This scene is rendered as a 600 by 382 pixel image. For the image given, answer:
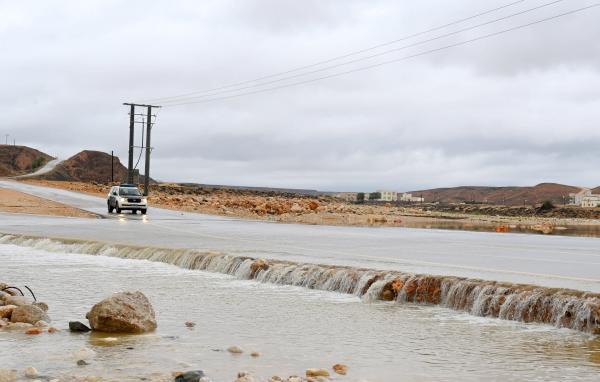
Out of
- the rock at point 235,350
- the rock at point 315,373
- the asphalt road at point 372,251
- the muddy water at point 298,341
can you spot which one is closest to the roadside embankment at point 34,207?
the asphalt road at point 372,251

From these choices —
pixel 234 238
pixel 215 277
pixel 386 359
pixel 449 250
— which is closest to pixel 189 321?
pixel 386 359

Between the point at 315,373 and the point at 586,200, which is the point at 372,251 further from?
the point at 586,200

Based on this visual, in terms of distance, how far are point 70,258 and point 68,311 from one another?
1239 cm

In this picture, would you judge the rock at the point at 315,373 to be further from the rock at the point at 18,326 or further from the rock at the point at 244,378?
the rock at the point at 18,326

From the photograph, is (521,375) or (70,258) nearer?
(521,375)

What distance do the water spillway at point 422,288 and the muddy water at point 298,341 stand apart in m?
0.40

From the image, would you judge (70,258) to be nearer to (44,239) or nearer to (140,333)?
(44,239)

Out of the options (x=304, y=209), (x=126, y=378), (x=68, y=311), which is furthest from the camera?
(x=304, y=209)

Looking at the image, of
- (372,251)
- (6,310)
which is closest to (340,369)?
(6,310)

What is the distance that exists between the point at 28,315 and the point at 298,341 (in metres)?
5.05

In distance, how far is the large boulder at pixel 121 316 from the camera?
13.5m

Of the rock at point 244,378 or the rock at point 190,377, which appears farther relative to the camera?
the rock at point 190,377

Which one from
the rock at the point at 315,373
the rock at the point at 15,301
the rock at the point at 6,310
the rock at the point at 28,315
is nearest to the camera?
the rock at the point at 315,373

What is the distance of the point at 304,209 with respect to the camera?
241 feet
